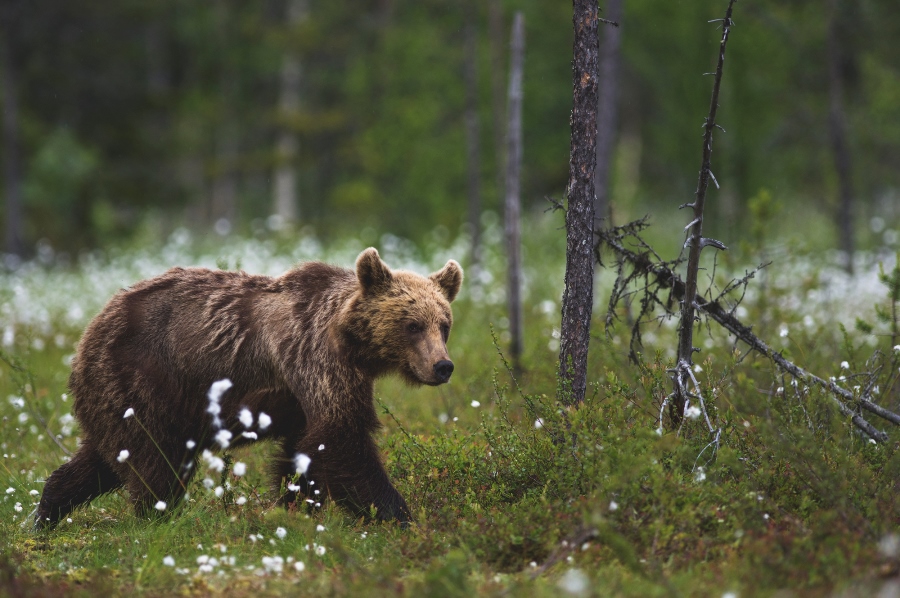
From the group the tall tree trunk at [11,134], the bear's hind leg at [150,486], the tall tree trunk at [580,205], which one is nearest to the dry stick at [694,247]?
the tall tree trunk at [580,205]

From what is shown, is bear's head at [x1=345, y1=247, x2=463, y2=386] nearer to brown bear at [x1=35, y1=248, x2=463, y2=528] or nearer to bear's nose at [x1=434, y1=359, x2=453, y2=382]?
brown bear at [x1=35, y1=248, x2=463, y2=528]

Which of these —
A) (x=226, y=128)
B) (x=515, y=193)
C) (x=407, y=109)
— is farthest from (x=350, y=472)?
(x=226, y=128)

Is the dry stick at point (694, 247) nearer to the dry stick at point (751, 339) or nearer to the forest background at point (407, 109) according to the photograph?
the dry stick at point (751, 339)

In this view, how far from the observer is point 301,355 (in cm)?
529

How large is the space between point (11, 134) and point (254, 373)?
17.8 metres

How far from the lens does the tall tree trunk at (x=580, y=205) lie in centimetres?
509

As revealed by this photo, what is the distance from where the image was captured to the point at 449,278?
5.84 meters

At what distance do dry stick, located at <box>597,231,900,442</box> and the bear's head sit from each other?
1.36 meters

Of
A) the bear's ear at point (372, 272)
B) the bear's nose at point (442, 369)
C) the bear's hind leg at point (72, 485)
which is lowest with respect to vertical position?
the bear's hind leg at point (72, 485)

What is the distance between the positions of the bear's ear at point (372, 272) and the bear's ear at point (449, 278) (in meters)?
0.45

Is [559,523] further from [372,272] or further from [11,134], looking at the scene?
[11,134]

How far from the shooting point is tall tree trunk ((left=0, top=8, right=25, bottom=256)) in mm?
20078

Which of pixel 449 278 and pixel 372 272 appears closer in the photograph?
pixel 372 272

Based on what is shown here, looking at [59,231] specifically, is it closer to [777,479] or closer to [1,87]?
[1,87]
